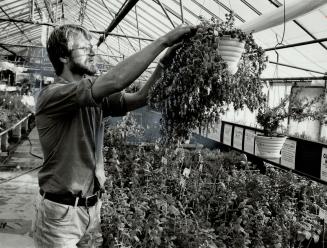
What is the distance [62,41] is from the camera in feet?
5.04

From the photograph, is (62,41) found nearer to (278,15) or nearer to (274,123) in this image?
(278,15)

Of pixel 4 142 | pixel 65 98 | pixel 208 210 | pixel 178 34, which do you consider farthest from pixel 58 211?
pixel 4 142

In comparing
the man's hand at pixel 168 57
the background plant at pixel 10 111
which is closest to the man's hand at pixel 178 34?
the man's hand at pixel 168 57

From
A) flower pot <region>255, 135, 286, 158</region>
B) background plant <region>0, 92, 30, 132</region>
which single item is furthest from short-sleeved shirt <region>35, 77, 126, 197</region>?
background plant <region>0, 92, 30, 132</region>

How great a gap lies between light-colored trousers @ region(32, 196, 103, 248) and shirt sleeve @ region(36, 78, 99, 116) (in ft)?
1.37

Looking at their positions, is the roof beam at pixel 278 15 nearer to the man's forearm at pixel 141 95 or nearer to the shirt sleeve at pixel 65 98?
the man's forearm at pixel 141 95

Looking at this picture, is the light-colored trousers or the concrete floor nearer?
the light-colored trousers

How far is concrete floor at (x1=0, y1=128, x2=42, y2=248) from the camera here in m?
3.84

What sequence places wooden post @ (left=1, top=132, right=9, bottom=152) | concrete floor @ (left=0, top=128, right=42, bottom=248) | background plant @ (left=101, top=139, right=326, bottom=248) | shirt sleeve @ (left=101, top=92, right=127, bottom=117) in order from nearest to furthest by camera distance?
shirt sleeve @ (left=101, top=92, right=127, bottom=117)
background plant @ (left=101, top=139, right=326, bottom=248)
concrete floor @ (left=0, top=128, right=42, bottom=248)
wooden post @ (left=1, top=132, right=9, bottom=152)

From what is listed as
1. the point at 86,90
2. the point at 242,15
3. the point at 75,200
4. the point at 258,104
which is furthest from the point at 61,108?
the point at 242,15

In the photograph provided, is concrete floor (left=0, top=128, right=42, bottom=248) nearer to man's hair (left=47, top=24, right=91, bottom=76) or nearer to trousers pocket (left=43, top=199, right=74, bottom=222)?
trousers pocket (left=43, top=199, right=74, bottom=222)

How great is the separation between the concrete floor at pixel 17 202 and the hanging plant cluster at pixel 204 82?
2.88 m

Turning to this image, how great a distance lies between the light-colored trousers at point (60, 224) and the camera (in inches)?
59.9

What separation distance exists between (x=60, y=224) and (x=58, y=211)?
56 mm
